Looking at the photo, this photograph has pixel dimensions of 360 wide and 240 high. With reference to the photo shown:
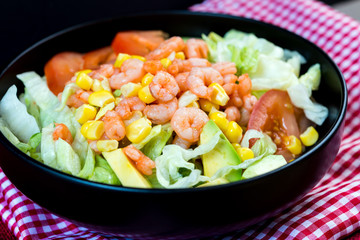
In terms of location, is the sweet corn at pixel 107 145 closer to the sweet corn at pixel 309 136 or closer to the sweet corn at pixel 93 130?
the sweet corn at pixel 93 130

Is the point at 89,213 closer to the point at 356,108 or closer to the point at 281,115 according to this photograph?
the point at 281,115

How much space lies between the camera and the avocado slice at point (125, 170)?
5.92 ft

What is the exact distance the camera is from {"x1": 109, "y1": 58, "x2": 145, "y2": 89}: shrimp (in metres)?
2.21

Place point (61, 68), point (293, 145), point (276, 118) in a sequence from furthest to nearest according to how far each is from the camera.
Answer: point (61, 68), point (276, 118), point (293, 145)

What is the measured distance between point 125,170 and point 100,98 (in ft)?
1.43

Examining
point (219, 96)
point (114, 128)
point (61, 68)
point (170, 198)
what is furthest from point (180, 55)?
point (170, 198)

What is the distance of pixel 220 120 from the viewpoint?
2.01m

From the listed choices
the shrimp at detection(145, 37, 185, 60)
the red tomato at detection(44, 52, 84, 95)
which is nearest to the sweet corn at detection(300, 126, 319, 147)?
the shrimp at detection(145, 37, 185, 60)

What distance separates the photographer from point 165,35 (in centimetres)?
303

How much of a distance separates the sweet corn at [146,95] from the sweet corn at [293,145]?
26.9 inches

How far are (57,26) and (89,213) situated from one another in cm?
221

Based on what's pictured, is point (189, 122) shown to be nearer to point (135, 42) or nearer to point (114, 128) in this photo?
point (114, 128)

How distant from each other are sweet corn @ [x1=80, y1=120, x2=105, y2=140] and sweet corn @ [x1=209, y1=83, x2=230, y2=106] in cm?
51

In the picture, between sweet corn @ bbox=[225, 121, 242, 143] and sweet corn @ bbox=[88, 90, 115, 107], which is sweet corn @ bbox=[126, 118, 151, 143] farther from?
sweet corn @ bbox=[225, 121, 242, 143]
